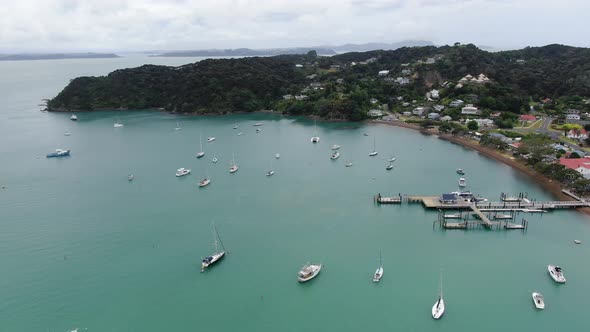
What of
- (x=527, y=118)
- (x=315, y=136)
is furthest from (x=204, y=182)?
(x=527, y=118)

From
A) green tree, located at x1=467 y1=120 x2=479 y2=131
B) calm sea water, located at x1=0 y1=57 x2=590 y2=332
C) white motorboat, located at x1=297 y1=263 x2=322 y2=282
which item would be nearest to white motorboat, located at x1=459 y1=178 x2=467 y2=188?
calm sea water, located at x1=0 y1=57 x2=590 y2=332

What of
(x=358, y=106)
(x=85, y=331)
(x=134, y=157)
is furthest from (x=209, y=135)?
Answer: (x=85, y=331)

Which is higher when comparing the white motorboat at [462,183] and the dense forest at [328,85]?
the dense forest at [328,85]

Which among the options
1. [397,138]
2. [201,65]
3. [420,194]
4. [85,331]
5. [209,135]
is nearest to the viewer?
[85,331]

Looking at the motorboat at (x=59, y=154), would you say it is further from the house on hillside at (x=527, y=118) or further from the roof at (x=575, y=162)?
the house on hillside at (x=527, y=118)

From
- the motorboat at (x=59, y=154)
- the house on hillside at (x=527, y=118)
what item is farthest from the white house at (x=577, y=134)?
the motorboat at (x=59, y=154)

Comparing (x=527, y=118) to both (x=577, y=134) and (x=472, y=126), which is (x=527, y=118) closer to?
(x=472, y=126)

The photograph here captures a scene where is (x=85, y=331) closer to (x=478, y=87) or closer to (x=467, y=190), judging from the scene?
(x=467, y=190)
